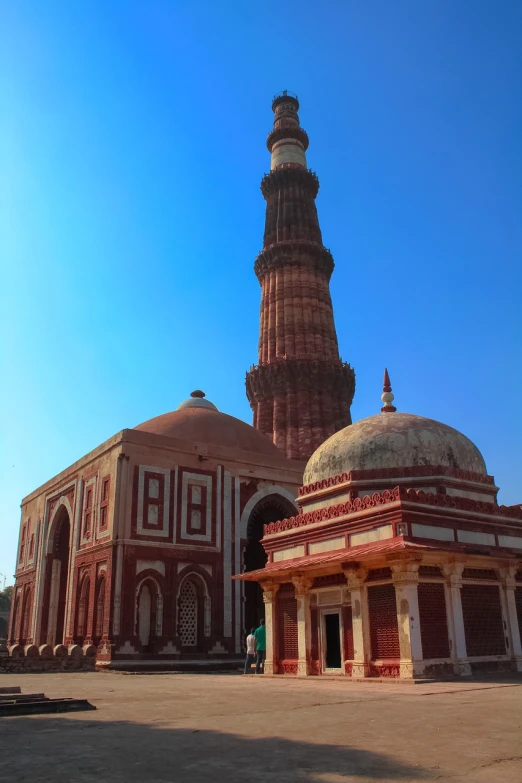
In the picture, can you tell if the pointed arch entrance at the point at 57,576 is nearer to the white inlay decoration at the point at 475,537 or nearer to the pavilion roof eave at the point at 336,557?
the pavilion roof eave at the point at 336,557

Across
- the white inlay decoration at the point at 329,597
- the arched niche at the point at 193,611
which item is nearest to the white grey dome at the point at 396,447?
the white inlay decoration at the point at 329,597

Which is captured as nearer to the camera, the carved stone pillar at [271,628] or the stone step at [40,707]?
the stone step at [40,707]

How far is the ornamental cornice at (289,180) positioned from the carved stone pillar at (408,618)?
30.1 m

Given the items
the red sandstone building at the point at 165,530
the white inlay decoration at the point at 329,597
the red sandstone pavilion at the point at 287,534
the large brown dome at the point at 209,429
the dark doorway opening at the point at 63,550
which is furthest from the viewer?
the dark doorway opening at the point at 63,550

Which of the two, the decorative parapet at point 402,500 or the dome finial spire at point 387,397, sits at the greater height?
the dome finial spire at point 387,397

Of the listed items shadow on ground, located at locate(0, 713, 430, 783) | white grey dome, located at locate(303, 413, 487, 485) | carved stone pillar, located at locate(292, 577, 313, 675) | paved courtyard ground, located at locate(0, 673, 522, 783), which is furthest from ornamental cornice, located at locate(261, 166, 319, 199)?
shadow on ground, located at locate(0, 713, 430, 783)

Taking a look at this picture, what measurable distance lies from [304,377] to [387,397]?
14162 mm

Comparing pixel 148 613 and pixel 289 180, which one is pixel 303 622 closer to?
pixel 148 613

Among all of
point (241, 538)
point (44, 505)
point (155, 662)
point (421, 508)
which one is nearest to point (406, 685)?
point (421, 508)

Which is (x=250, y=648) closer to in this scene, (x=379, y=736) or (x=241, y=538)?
(x=241, y=538)

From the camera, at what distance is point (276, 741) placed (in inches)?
213

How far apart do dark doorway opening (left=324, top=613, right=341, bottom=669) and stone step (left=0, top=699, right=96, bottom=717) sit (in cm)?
786

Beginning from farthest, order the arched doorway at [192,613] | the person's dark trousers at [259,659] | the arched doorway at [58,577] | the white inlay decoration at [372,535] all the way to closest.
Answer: the arched doorway at [58,577] → the arched doorway at [192,613] → the person's dark trousers at [259,659] → the white inlay decoration at [372,535]

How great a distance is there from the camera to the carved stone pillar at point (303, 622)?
14.8 m
